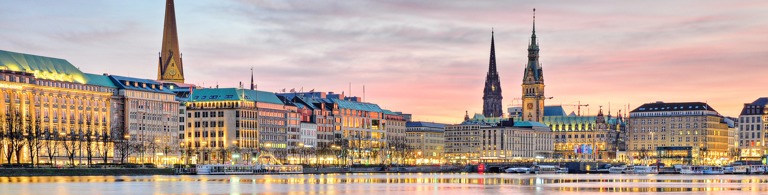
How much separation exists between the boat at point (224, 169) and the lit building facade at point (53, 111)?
44.2 ft

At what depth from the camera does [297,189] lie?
112125 millimetres

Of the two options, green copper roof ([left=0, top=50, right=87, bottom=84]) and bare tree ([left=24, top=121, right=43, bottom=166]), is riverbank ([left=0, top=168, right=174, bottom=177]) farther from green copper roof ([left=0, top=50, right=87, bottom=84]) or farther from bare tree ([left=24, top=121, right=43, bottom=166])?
green copper roof ([left=0, top=50, right=87, bottom=84])

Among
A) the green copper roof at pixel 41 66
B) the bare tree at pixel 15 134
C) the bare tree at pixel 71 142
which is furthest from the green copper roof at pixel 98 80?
the bare tree at pixel 15 134

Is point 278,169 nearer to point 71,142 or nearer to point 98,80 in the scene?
point 98,80

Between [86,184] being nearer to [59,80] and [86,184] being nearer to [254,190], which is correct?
[254,190]

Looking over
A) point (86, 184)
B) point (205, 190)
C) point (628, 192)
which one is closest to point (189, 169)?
point (86, 184)

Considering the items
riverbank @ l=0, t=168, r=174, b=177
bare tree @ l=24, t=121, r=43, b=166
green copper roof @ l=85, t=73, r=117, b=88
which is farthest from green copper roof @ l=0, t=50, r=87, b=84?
riverbank @ l=0, t=168, r=174, b=177

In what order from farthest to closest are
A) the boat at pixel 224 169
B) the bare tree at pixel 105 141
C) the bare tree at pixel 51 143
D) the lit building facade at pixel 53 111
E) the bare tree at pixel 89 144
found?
the boat at pixel 224 169 → the bare tree at pixel 105 141 → the bare tree at pixel 89 144 → the lit building facade at pixel 53 111 → the bare tree at pixel 51 143

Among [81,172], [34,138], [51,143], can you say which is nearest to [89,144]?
[51,143]

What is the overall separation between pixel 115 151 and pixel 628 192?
102836mm

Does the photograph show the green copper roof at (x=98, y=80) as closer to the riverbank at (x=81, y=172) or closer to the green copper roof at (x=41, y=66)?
the green copper roof at (x=41, y=66)

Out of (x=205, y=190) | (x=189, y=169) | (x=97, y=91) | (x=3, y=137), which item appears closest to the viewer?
(x=205, y=190)

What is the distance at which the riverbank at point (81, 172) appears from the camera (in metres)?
147

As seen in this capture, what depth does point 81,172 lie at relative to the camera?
15512cm
